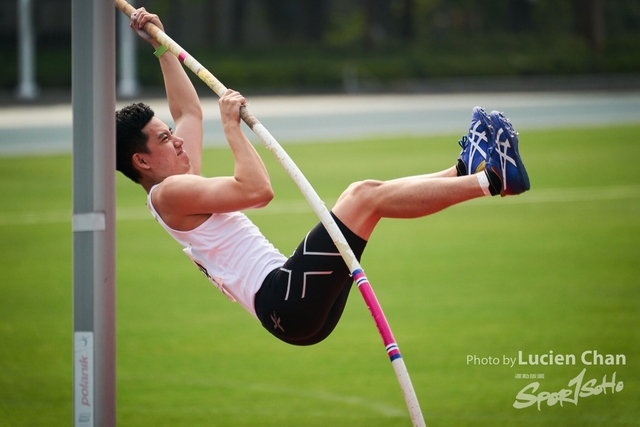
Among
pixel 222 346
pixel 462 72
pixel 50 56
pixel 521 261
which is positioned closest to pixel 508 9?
pixel 462 72

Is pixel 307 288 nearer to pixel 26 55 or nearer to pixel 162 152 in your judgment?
pixel 162 152

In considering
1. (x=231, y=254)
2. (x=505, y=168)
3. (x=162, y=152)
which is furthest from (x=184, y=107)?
(x=505, y=168)

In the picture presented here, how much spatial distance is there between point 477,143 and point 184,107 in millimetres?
1510

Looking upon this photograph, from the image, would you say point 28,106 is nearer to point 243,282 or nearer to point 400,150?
point 400,150

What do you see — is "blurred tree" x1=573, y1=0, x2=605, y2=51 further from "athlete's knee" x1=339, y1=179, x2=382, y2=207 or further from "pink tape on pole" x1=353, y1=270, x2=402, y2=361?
"pink tape on pole" x1=353, y1=270, x2=402, y2=361

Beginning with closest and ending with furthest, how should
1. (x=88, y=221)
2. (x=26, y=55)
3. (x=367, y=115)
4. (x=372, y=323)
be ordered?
(x=88, y=221), (x=372, y=323), (x=367, y=115), (x=26, y=55)

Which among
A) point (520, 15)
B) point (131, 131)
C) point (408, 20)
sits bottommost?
point (131, 131)

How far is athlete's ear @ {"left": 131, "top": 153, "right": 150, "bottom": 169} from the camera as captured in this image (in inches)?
152

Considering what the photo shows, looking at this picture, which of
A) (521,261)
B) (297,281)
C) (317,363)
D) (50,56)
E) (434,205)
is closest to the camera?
(434,205)

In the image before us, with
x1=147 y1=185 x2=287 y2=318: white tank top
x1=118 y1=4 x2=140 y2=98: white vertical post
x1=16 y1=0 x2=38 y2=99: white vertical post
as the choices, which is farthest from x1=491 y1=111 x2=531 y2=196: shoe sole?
x1=16 y1=0 x2=38 y2=99: white vertical post

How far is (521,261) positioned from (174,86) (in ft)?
17.3

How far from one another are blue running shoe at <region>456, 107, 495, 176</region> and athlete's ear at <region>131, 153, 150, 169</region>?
137 centimetres

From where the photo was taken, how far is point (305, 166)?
49.0 ft

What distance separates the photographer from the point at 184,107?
4.36 metres
